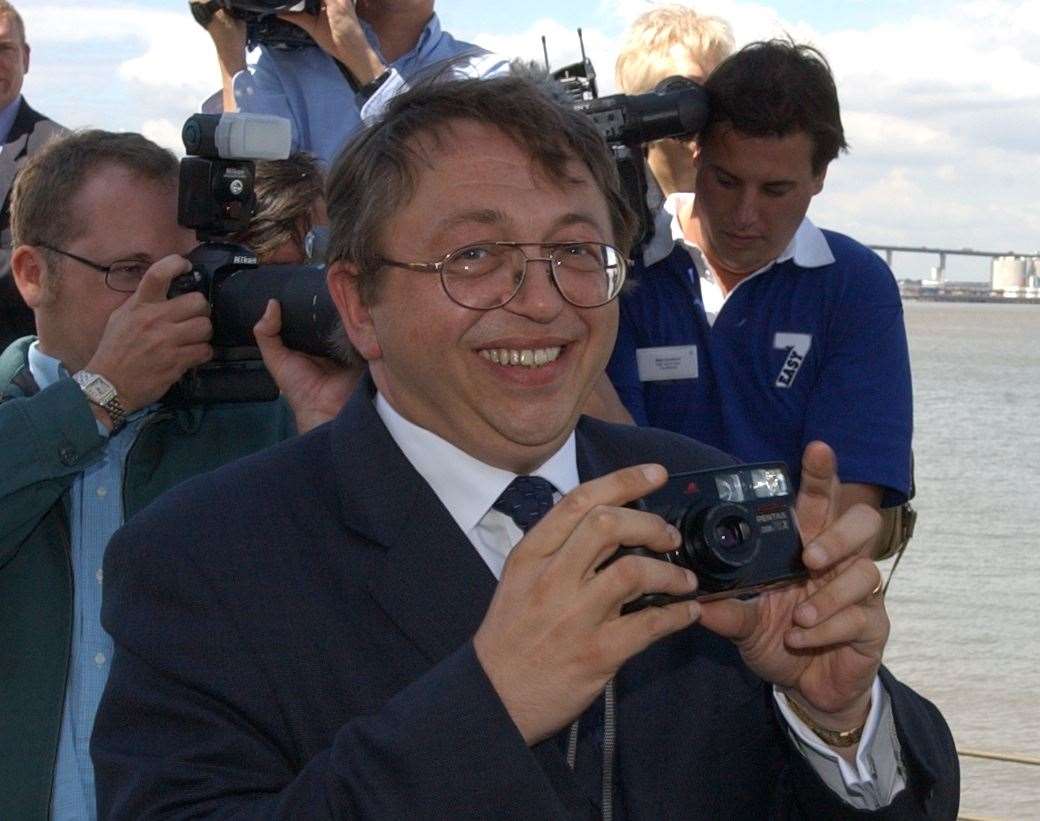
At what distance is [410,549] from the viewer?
6.31ft

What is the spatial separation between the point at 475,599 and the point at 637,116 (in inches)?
64.1

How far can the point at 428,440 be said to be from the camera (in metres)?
2.05

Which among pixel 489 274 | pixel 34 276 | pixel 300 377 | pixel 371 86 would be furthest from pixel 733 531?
pixel 371 86

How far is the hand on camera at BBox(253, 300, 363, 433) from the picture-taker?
2.64 m

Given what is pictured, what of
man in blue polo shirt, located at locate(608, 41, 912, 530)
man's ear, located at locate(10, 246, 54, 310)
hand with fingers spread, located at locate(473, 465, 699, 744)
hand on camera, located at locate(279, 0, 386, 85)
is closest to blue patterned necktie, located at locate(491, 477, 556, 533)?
hand with fingers spread, located at locate(473, 465, 699, 744)

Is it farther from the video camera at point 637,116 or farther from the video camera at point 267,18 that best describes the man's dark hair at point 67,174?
the video camera at point 267,18

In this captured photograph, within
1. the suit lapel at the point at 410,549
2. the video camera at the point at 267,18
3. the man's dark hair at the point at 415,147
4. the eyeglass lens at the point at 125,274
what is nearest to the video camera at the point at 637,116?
the video camera at the point at 267,18

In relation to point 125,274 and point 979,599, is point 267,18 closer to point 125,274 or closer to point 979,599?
point 125,274

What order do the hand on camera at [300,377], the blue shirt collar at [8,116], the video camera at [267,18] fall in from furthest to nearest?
the blue shirt collar at [8,116] → the video camera at [267,18] → the hand on camera at [300,377]

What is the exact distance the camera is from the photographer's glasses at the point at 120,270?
280cm

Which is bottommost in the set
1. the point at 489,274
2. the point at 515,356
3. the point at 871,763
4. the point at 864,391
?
the point at 864,391

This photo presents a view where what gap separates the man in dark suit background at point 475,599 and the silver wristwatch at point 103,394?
2.14ft

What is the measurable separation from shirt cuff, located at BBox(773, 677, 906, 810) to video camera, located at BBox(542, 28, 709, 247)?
1.47 meters

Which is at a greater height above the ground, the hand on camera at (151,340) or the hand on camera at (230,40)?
the hand on camera at (230,40)
